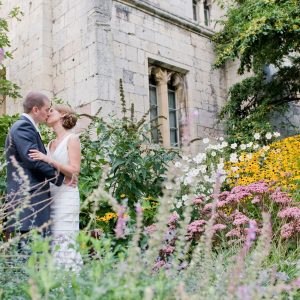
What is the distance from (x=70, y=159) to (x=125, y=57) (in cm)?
595

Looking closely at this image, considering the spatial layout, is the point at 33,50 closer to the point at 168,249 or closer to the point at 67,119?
the point at 67,119

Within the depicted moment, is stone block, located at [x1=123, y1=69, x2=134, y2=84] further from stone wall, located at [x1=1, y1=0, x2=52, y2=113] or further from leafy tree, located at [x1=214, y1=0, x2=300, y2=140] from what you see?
leafy tree, located at [x1=214, y1=0, x2=300, y2=140]

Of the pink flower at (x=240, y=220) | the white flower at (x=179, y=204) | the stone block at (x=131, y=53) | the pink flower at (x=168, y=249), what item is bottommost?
the pink flower at (x=168, y=249)

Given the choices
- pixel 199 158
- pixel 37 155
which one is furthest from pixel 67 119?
pixel 199 158

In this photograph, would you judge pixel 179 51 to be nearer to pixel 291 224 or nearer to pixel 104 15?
pixel 104 15

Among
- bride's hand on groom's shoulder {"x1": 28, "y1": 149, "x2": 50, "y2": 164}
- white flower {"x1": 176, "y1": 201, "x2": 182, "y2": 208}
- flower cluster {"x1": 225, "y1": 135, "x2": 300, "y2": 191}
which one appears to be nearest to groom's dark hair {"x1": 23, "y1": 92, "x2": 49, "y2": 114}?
bride's hand on groom's shoulder {"x1": 28, "y1": 149, "x2": 50, "y2": 164}

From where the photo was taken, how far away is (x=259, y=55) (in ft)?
28.0

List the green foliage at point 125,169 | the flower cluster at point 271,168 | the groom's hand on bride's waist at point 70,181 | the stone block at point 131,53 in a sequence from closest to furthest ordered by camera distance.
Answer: the groom's hand on bride's waist at point 70,181
the green foliage at point 125,169
the flower cluster at point 271,168
the stone block at point 131,53

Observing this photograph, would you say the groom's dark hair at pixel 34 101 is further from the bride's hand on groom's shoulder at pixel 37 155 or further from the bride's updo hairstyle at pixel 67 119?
the bride's hand on groom's shoulder at pixel 37 155

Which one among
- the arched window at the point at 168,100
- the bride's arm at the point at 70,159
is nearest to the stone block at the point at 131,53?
the arched window at the point at 168,100

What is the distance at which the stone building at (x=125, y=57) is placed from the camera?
8.41 metres

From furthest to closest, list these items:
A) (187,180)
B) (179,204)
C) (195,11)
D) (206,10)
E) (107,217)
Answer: (206,10) → (195,11) → (187,180) → (179,204) → (107,217)

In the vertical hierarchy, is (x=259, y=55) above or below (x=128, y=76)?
above

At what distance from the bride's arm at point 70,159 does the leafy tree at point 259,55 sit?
518 cm
